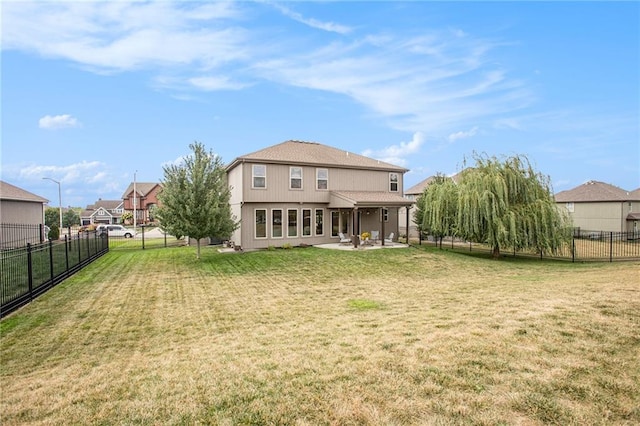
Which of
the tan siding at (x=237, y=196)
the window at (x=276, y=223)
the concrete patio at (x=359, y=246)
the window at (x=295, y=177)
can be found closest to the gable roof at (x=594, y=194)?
the concrete patio at (x=359, y=246)

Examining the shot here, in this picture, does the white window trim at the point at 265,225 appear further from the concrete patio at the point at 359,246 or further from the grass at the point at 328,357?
the grass at the point at 328,357

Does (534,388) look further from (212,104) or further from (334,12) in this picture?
(212,104)

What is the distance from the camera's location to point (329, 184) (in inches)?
843

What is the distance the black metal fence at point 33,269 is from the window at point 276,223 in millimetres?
9429

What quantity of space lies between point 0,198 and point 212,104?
1460 centimetres

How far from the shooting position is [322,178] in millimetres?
21203

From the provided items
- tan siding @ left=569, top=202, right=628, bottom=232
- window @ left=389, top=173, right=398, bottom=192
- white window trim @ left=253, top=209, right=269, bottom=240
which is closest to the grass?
white window trim @ left=253, top=209, right=269, bottom=240

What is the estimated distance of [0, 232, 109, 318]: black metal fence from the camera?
778 cm

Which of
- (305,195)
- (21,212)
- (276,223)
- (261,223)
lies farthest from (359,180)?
(21,212)

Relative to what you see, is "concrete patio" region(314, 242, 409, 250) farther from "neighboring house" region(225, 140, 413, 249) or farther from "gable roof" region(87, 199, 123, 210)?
"gable roof" region(87, 199, 123, 210)

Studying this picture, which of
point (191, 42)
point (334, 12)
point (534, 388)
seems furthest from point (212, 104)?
point (534, 388)

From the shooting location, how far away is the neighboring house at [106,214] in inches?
2586

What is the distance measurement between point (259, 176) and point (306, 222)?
4152 mm

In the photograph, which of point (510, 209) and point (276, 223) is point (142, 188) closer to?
point (276, 223)
